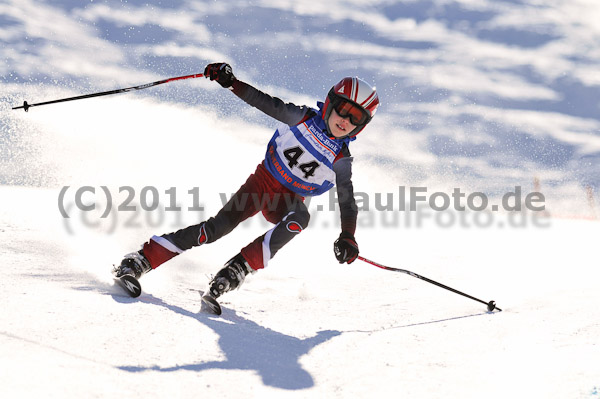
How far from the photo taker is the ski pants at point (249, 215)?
385 centimetres

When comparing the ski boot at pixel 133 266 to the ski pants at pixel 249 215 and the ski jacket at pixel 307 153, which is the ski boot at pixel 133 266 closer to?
the ski pants at pixel 249 215

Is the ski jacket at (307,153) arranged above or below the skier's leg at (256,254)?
above

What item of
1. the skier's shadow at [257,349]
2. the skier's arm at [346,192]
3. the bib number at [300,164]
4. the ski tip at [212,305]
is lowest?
the skier's shadow at [257,349]

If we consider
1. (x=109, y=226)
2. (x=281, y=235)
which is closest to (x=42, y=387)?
(x=281, y=235)

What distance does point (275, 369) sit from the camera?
2479 millimetres

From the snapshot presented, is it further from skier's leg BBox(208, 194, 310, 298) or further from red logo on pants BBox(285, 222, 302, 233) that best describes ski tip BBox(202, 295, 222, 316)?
red logo on pants BBox(285, 222, 302, 233)

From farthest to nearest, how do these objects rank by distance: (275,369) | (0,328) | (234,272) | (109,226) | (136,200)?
(136,200)
(109,226)
(234,272)
(275,369)
(0,328)

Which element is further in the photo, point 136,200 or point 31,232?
point 136,200

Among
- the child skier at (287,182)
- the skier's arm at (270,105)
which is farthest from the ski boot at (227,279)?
the skier's arm at (270,105)

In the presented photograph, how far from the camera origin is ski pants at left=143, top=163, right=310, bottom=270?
3852 mm

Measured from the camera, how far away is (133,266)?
3.72 meters

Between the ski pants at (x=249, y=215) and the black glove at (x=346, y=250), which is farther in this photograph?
the ski pants at (x=249, y=215)

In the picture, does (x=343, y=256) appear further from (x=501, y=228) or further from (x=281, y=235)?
(x=501, y=228)

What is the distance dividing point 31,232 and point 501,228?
282 inches
